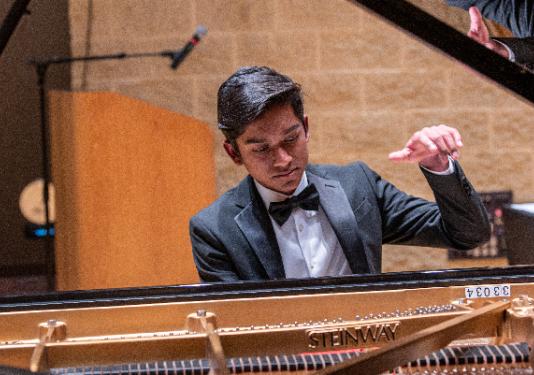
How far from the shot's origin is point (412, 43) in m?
3.87

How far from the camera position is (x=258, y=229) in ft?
6.59

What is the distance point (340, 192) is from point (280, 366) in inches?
33.4

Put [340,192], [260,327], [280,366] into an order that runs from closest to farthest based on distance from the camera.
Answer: [280,366], [260,327], [340,192]

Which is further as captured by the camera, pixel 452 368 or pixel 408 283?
pixel 408 283

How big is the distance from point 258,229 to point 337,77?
2.07 meters

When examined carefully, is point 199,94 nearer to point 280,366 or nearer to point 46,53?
point 46,53

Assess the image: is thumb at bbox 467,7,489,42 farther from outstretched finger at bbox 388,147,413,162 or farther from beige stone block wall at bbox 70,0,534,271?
beige stone block wall at bbox 70,0,534,271

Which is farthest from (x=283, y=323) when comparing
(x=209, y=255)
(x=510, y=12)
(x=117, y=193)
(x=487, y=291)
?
(x=117, y=193)

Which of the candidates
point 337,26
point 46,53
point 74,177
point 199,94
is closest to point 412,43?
point 337,26

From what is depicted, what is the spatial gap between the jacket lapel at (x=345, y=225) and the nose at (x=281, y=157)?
244 mm

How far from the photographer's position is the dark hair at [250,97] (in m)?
1.90

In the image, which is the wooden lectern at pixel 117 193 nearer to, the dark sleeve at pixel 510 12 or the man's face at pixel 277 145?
the man's face at pixel 277 145

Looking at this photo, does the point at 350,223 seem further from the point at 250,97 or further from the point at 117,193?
the point at 117,193

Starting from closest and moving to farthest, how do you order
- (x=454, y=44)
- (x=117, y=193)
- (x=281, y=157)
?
(x=454, y=44), (x=281, y=157), (x=117, y=193)
